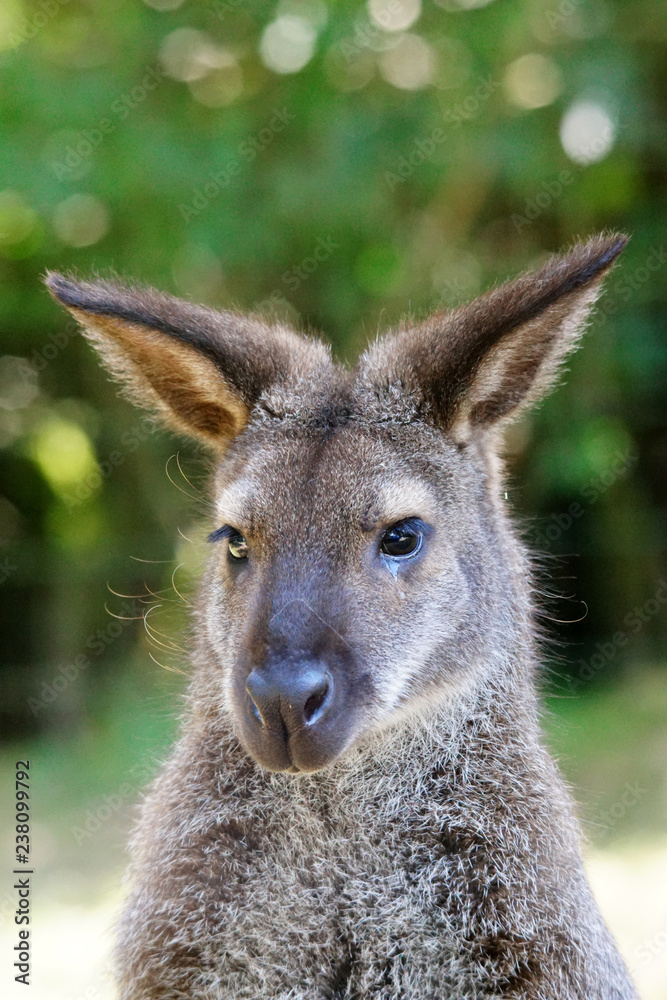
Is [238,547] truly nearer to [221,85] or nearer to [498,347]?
[498,347]

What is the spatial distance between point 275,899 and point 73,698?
26.4 ft

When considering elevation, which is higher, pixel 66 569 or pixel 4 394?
pixel 4 394

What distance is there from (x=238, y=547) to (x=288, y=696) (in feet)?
2.59

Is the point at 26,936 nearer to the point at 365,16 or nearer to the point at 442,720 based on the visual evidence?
the point at 442,720

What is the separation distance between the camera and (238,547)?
12.3 ft

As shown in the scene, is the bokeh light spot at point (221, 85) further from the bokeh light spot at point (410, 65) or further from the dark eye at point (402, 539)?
the dark eye at point (402, 539)

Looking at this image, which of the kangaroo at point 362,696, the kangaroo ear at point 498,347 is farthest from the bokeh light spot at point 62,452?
the kangaroo ear at point 498,347

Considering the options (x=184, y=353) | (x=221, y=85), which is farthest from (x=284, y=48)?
(x=184, y=353)

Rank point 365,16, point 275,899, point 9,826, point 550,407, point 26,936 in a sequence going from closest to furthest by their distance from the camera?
1. point 275,899
2. point 26,936
3. point 9,826
4. point 365,16
5. point 550,407

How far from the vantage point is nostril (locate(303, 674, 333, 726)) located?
10.3ft

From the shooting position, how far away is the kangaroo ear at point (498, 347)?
3605mm

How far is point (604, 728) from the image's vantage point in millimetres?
9867

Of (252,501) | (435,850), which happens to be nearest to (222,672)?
(252,501)

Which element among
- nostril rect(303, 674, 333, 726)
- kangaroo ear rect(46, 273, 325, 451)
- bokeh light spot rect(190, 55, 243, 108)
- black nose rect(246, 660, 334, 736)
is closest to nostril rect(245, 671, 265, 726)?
black nose rect(246, 660, 334, 736)
